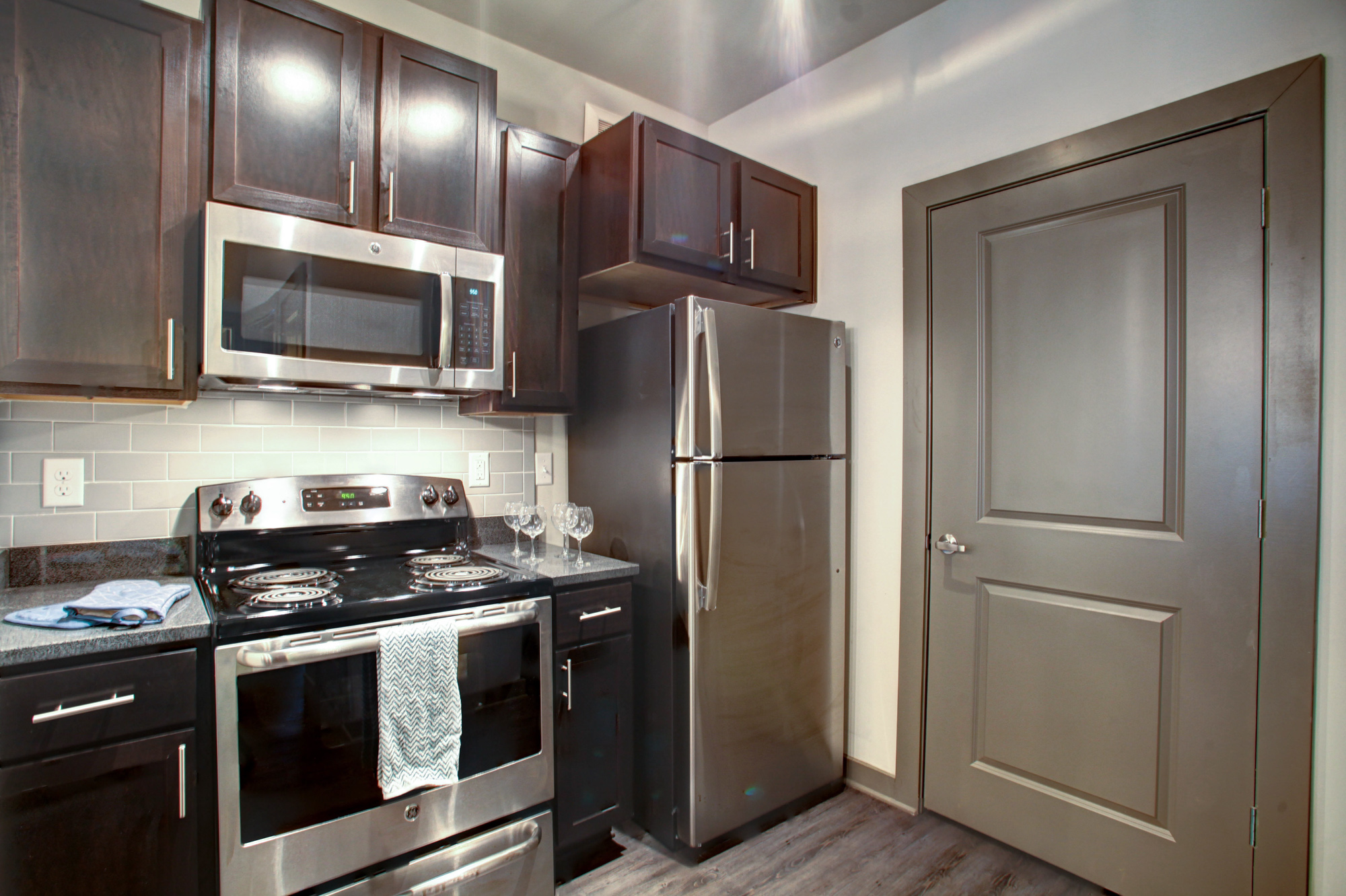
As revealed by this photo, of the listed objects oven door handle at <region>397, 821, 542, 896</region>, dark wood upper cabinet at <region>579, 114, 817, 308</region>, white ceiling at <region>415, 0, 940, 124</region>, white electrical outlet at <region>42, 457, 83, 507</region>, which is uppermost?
white ceiling at <region>415, 0, 940, 124</region>

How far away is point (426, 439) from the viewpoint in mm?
2328

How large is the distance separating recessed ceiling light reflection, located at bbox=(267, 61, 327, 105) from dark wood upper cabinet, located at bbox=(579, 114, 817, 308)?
33.2 inches

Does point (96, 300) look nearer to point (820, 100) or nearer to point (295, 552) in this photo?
point (295, 552)

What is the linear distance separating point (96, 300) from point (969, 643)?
2525 mm

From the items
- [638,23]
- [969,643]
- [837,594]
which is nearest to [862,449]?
[837,594]

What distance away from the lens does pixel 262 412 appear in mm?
2010

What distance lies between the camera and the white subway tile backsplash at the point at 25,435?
167cm

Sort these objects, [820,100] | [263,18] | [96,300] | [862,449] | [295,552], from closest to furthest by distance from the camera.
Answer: [96,300] < [263,18] < [295,552] < [862,449] < [820,100]

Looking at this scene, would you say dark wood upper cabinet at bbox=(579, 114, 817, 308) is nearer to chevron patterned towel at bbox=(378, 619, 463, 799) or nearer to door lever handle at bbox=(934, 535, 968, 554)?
door lever handle at bbox=(934, 535, 968, 554)

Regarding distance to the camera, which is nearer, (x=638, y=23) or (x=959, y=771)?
(x=959, y=771)

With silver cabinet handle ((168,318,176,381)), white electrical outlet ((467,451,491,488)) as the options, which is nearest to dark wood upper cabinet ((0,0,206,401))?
silver cabinet handle ((168,318,176,381))

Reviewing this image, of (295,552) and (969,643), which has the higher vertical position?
(295,552)

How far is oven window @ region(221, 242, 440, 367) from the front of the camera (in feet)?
5.42

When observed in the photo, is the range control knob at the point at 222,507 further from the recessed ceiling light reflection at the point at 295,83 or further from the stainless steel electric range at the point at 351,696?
the recessed ceiling light reflection at the point at 295,83
